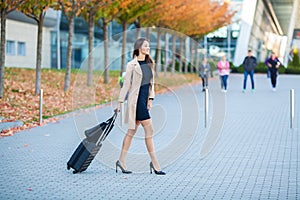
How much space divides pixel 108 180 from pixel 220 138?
5.31 m

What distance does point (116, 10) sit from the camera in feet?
94.7

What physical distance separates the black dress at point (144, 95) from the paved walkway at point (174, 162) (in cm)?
85

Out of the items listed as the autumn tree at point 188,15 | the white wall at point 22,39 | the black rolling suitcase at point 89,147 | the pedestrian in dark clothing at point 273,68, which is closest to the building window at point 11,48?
the white wall at point 22,39

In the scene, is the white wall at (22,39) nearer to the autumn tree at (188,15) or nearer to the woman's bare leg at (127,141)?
the autumn tree at (188,15)

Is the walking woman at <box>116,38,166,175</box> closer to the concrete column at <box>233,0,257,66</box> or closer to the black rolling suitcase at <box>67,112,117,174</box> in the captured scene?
the black rolling suitcase at <box>67,112,117,174</box>

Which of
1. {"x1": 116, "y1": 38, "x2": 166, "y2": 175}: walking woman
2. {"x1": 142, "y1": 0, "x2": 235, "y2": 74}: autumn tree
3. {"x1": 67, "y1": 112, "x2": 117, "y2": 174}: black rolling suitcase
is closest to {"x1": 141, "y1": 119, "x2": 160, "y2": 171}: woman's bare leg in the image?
{"x1": 116, "y1": 38, "x2": 166, "y2": 175}: walking woman

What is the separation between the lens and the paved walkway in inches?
339

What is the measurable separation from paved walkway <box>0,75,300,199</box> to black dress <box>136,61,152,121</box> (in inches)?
33.6

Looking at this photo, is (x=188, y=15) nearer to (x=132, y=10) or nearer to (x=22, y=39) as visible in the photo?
(x=132, y=10)

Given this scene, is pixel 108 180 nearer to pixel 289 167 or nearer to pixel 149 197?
pixel 149 197

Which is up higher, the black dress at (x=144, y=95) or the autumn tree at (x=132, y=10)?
the autumn tree at (x=132, y=10)

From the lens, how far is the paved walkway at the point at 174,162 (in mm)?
8617

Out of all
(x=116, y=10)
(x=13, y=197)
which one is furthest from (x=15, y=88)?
(x=13, y=197)

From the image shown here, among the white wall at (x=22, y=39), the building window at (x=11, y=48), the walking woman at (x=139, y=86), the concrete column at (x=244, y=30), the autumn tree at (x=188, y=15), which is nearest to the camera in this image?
the walking woman at (x=139, y=86)
